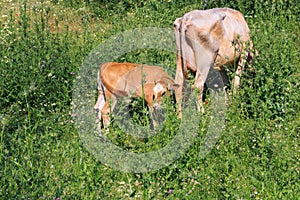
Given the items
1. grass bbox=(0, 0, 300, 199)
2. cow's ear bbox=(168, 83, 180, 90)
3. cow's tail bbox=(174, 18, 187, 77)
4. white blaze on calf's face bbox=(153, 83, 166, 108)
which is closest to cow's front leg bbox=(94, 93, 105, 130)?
grass bbox=(0, 0, 300, 199)

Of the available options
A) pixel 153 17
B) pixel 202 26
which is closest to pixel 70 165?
pixel 202 26

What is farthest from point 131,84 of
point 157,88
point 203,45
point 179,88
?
point 203,45

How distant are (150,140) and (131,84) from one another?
56.9 inches

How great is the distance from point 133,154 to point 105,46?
10.9 ft

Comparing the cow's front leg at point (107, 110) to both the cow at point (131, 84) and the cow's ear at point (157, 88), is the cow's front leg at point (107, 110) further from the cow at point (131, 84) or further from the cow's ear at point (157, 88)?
the cow's ear at point (157, 88)

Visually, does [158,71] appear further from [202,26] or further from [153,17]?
[153,17]

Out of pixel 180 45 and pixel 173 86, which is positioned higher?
pixel 180 45

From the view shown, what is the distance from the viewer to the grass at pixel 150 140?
5449 millimetres

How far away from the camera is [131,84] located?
7508 millimetres

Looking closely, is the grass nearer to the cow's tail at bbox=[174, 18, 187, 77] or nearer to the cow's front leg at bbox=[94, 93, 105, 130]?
the cow's front leg at bbox=[94, 93, 105, 130]

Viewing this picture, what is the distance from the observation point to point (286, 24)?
9.67m

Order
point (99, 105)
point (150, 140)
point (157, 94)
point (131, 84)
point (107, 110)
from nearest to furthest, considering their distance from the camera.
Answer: point (150, 140)
point (157, 94)
point (131, 84)
point (107, 110)
point (99, 105)

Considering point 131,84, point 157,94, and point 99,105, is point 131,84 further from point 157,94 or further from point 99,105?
point 99,105

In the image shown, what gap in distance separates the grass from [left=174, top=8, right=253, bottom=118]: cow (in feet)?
1.32
